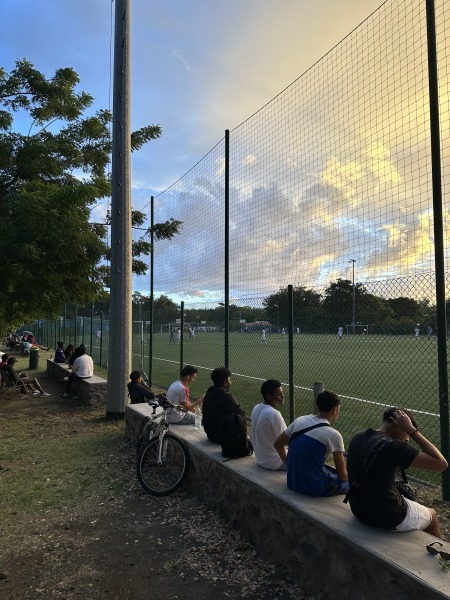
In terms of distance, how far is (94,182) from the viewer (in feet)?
35.2

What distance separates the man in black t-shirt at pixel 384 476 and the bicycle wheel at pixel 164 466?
2.68m

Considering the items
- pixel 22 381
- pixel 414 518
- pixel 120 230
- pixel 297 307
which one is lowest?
pixel 22 381

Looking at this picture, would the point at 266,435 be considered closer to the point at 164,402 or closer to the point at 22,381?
the point at 164,402

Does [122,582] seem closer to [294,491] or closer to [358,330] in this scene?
[294,491]

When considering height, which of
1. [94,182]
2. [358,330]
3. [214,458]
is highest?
[94,182]

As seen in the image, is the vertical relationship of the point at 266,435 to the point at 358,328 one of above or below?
below

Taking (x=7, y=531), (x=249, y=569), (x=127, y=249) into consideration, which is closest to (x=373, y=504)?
(x=249, y=569)

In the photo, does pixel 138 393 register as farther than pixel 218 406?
Yes

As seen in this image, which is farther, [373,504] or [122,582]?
[122,582]

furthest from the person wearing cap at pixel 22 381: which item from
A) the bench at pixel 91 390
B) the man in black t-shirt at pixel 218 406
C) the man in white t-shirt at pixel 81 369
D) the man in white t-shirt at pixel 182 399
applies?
the man in black t-shirt at pixel 218 406

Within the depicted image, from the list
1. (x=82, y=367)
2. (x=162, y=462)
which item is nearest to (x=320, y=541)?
(x=162, y=462)

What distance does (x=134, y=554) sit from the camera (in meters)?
4.15

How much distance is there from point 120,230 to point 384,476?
7.78 meters

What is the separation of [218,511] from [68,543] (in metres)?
1.31
